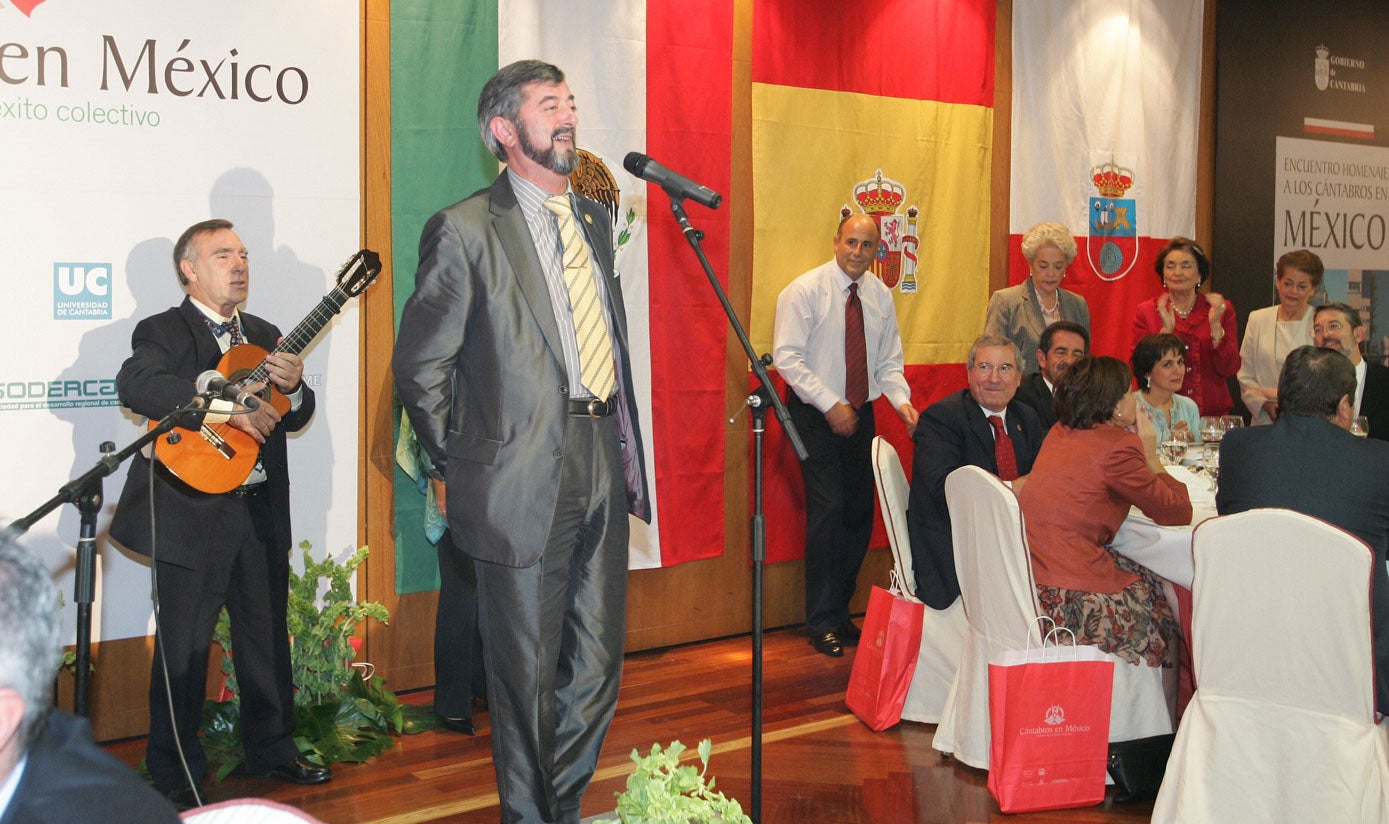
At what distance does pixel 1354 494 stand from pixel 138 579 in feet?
12.0

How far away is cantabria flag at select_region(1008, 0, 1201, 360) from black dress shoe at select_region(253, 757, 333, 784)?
4.36m

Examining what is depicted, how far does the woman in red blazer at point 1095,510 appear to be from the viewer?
3.72m

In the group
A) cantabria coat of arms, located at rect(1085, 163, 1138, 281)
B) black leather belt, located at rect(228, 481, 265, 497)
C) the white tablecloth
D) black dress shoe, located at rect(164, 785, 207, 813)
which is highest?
cantabria coat of arms, located at rect(1085, 163, 1138, 281)

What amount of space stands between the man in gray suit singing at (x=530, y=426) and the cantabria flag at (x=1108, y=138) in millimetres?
4194

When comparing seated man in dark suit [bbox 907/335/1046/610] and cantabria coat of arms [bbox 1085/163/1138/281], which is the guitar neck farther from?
cantabria coat of arms [bbox 1085/163/1138/281]

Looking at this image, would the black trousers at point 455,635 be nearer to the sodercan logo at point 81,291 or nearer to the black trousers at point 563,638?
the sodercan logo at point 81,291

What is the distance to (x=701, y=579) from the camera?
5.72 metres

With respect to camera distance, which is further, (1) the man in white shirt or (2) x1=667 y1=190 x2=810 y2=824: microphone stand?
(1) the man in white shirt

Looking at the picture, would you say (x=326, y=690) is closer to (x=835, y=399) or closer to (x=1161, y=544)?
(x=835, y=399)

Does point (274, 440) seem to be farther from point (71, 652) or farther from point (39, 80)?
point (39, 80)

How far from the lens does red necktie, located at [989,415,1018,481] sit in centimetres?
453

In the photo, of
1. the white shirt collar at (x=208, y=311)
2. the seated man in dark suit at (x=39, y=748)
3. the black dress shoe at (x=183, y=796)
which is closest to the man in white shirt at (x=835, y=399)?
the white shirt collar at (x=208, y=311)

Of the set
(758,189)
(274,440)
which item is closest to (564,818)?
(274,440)

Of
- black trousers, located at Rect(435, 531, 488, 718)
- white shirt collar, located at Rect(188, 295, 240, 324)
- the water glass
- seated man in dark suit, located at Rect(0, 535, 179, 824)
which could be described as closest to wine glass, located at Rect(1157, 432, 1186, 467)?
the water glass
